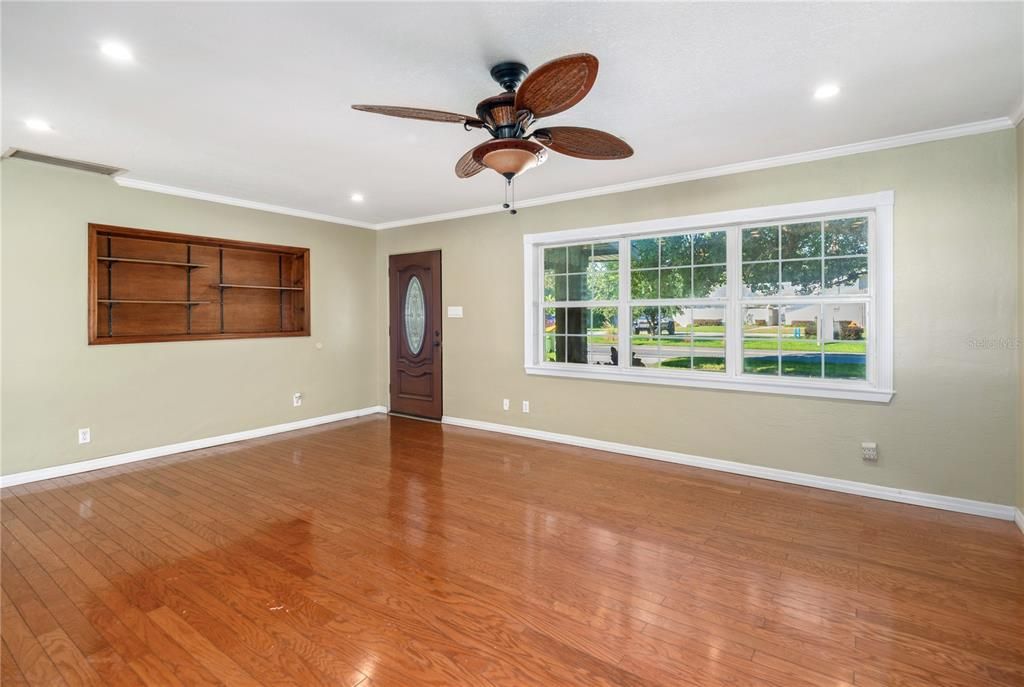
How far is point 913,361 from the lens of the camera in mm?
3502

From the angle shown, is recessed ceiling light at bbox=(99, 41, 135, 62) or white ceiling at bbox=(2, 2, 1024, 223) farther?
recessed ceiling light at bbox=(99, 41, 135, 62)

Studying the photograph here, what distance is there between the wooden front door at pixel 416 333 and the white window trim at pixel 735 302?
1.40m

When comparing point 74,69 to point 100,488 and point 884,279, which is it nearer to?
point 100,488

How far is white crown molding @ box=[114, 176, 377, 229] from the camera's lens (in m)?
4.58

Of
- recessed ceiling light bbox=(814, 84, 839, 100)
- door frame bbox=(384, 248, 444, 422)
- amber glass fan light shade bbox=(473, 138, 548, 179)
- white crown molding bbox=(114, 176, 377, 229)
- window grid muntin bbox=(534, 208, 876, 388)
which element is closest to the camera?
amber glass fan light shade bbox=(473, 138, 548, 179)

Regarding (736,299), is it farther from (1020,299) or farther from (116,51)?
(116,51)

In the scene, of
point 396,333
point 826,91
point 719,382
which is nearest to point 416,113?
point 826,91

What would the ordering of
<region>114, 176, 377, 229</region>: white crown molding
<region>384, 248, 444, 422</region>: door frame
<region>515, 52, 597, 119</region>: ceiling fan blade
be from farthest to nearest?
<region>384, 248, 444, 422</region>: door frame, <region>114, 176, 377, 229</region>: white crown molding, <region>515, 52, 597, 119</region>: ceiling fan blade

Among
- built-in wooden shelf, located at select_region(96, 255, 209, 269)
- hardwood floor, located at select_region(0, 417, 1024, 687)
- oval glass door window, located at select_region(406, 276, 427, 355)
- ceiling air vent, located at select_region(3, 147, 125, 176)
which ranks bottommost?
hardwood floor, located at select_region(0, 417, 1024, 687)

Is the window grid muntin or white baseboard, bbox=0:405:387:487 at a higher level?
the window grid muntin

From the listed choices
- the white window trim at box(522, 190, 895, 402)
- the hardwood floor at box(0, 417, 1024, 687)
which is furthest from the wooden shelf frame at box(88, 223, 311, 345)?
the white window trim at box(522, 190, 895, 402)

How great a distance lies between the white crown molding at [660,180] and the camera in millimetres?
3309

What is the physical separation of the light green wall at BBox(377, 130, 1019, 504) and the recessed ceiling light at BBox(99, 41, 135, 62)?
273 cm

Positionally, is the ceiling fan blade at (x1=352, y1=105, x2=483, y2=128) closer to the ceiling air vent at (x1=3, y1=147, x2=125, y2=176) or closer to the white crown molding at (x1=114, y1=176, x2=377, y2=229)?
the ceiling air vent at (x1=3, y1=147, x2=125, y2=176)
